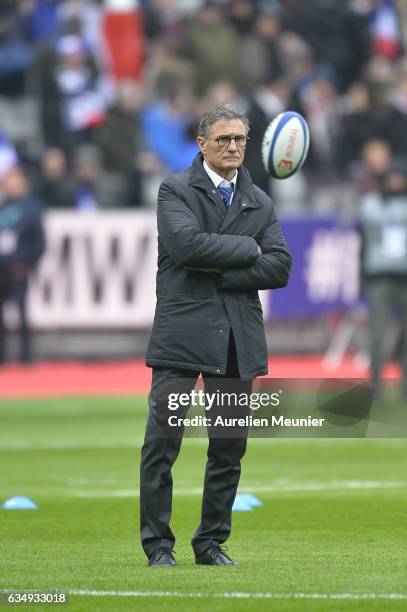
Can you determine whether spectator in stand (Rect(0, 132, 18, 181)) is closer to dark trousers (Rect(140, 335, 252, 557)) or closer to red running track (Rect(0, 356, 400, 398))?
red running track (Rect(0, 356, 400, 398))

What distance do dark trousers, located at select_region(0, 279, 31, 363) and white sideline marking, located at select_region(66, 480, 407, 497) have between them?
11012 millimetres

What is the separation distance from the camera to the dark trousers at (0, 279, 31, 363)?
79.3ft

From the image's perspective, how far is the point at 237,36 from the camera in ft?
90.6

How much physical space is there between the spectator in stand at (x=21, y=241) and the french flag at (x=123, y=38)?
9.67 ft

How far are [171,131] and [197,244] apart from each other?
17.0m

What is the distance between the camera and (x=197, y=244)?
28.9ft

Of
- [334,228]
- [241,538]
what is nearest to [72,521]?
[241,538]

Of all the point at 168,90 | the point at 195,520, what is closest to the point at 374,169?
the point at 168,90

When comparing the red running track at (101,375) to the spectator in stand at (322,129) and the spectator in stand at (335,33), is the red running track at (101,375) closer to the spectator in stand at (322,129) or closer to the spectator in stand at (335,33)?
the spectator in stand at (322,129)

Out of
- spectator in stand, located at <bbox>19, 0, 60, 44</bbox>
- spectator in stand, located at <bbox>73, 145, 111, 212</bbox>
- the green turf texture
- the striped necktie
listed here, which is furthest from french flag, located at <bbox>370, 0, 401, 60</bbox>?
the striped necktie

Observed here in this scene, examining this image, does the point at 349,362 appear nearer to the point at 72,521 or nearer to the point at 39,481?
the point at 39,481

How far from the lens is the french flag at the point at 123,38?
86.2 ft

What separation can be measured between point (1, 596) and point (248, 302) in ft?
6.51

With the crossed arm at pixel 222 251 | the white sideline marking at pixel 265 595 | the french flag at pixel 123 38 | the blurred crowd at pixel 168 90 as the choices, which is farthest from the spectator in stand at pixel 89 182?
the white sideline marking at pixel 265 595
